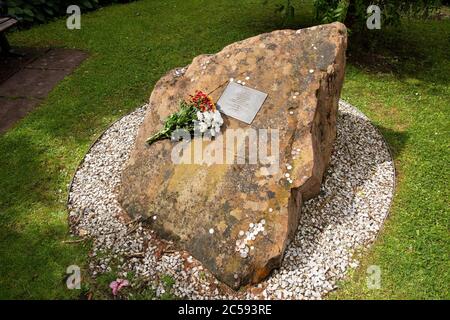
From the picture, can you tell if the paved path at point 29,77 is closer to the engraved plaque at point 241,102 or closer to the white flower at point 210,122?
the white flower at point 210,122

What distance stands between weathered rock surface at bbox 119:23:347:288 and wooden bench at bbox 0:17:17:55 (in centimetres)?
490

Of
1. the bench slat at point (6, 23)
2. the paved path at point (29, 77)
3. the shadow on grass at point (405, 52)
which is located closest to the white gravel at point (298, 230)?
the paved path at point (29, 77)

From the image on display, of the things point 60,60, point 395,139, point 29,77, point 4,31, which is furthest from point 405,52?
point 4,31

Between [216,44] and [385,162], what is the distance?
5.35m

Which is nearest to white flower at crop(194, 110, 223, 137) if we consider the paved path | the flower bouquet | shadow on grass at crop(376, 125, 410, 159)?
the flower bouquet

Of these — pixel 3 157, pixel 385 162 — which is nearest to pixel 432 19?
pixel 385 162

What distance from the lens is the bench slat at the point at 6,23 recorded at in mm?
8430

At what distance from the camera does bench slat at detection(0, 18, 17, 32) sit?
27.7 feet

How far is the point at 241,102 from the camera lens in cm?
527

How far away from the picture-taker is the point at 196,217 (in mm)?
4770

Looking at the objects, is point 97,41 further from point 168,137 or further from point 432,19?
point 432,19

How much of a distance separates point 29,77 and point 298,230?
677 centimetres

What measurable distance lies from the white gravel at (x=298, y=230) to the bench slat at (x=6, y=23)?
4.03m

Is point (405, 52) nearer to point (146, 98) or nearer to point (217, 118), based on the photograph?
point (146, 98)
